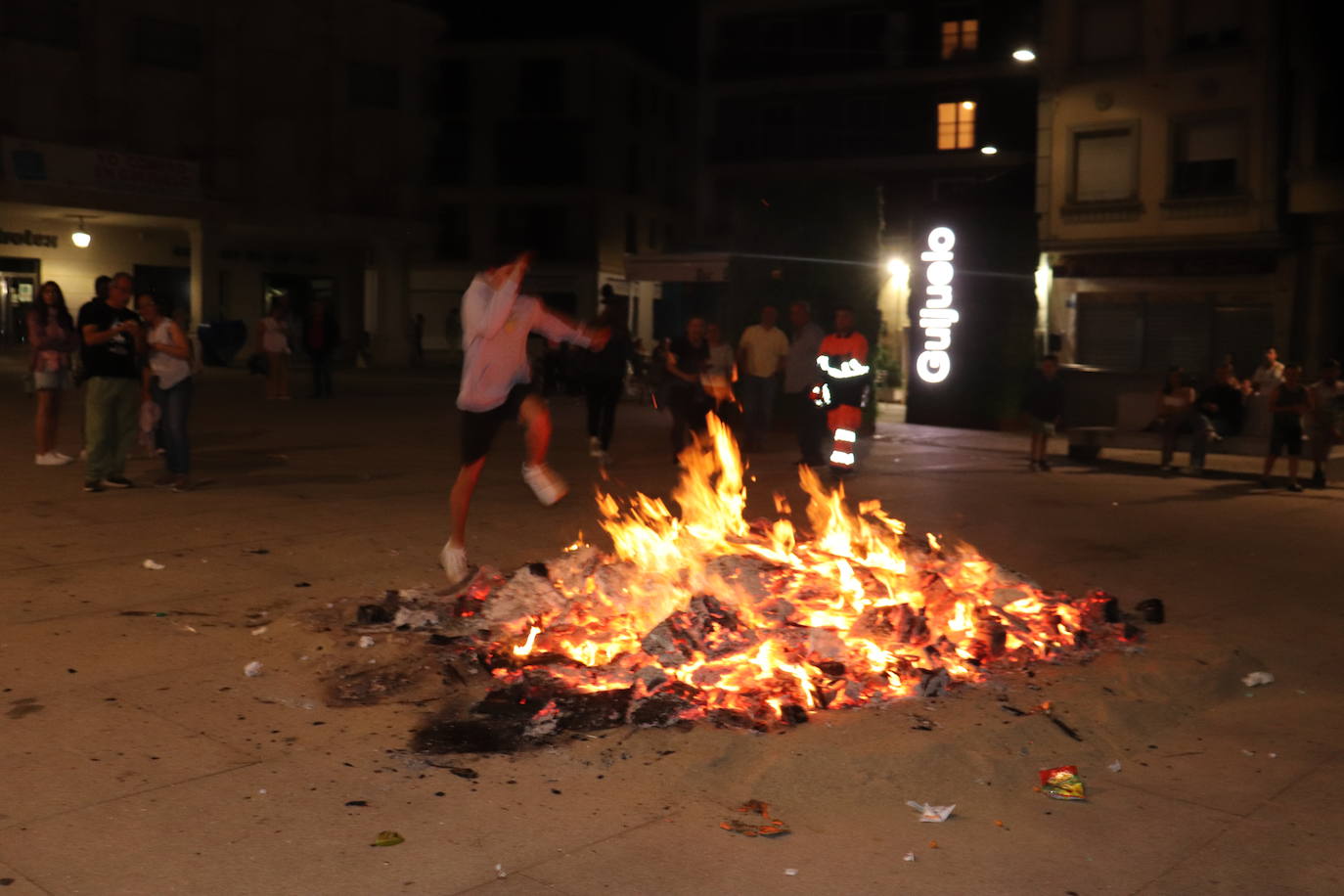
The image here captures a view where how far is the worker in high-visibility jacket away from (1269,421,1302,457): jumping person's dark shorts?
4.48 metres

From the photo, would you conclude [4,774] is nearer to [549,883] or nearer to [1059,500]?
[549,883]

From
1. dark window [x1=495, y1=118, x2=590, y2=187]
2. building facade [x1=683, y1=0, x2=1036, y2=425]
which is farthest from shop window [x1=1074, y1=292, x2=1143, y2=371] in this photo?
dark window [x1=495, y1=118, x2=590, y2=187]

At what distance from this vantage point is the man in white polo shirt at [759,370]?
1623 cm

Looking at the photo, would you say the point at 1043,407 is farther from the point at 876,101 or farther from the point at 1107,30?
the point at 876,101

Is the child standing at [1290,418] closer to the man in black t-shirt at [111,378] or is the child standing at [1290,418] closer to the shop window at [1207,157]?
the man in black t-shirt at [111,378]

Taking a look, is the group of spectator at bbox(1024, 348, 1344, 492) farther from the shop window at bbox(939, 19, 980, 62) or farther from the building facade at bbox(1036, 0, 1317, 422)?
the shop window at bbox(939, 19, 980, 62)

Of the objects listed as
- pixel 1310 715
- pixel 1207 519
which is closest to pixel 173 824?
pixel 1310 715

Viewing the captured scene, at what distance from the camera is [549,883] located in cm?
371

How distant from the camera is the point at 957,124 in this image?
162ft

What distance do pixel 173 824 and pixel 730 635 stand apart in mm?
2460

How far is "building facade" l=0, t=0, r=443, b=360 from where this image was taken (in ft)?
106

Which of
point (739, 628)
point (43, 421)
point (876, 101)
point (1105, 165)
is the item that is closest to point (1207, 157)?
point (1105, 165)

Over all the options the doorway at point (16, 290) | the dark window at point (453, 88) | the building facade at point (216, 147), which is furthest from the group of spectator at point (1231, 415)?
the dark window at point (453, 88)

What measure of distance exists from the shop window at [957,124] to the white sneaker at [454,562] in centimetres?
4474
